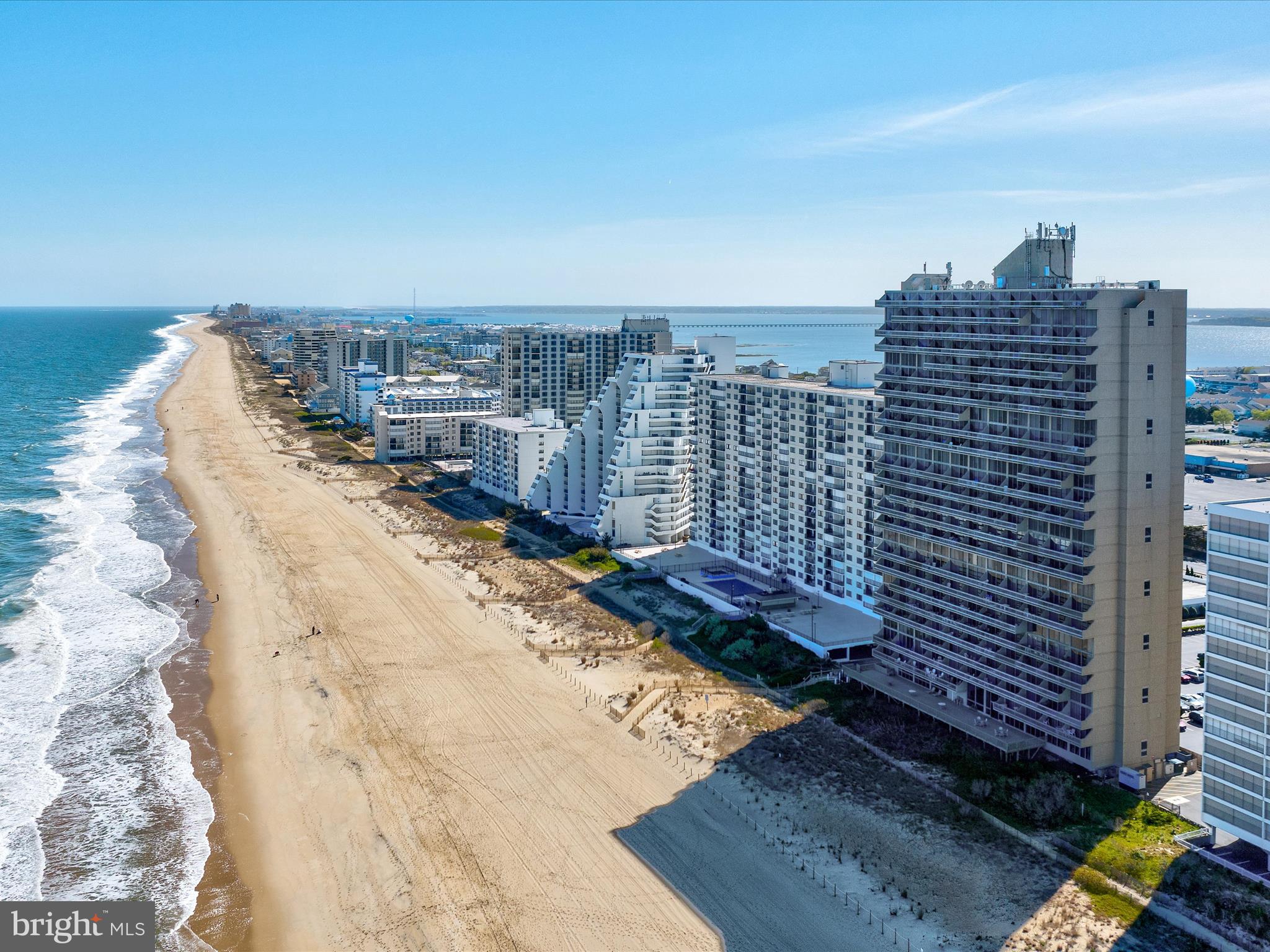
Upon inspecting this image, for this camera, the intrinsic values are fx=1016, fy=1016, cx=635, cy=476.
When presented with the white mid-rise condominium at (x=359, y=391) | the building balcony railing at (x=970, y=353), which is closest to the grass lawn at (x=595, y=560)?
the building balcony railing at (x=970, y=353)

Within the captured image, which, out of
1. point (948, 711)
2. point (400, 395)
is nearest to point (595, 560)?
point (948, 711)

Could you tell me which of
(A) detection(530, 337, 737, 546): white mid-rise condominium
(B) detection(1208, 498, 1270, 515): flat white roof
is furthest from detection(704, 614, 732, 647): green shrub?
(B) detection(1208, 498, 1270, 515): flat white roof

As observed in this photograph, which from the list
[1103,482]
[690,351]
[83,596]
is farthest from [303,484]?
[1103,482]

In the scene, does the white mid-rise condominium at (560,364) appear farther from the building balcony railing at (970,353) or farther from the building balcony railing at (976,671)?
the building balcony railing at (976,671)

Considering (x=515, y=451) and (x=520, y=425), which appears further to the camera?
(x=520, y=425)

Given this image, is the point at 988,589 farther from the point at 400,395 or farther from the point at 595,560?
the point at 400,395

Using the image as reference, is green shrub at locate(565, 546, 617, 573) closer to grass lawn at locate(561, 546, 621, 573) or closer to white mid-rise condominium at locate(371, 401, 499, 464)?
grass lawn at locate(561, 546, 621, 573)

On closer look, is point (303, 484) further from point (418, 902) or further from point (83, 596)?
point (418, 902)

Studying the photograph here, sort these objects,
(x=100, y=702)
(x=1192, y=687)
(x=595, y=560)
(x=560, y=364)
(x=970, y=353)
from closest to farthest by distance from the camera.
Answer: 1. (x=970, y=353)
2. (x=1192, y=687)
3. (x=100, y=702)
4. (x=595, y=560)
5. (x=560, y=364)
